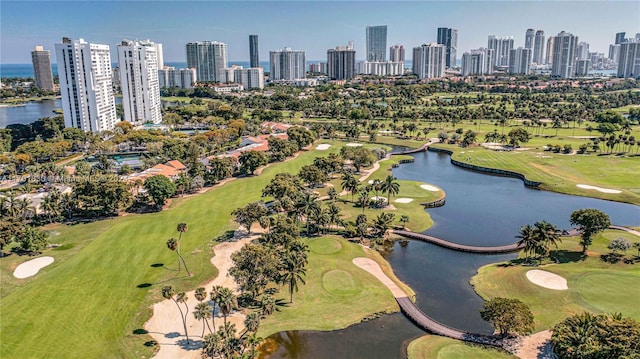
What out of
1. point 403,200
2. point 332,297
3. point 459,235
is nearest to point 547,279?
Answer: point 459,235

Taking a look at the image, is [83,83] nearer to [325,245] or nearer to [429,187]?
[429,187]

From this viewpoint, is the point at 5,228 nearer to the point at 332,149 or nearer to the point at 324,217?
Result: the point at 324,217

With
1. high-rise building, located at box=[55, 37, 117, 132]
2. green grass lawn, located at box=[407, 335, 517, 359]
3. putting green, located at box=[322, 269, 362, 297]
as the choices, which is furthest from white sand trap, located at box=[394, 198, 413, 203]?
high-rise building, located at box=[55, 37, 117, 132]

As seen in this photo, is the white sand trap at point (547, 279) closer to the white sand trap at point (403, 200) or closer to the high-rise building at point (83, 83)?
the white sand trap at point (403, 200)

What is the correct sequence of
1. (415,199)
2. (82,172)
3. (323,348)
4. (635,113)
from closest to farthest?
(323,348) < (415,199) < (82,172) < (635,113)

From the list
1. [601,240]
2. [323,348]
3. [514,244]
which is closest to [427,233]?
[514,244]

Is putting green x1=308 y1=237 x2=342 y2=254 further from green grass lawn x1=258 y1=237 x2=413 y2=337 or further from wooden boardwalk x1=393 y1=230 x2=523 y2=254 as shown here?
wooden boardwalk x1=393 y1=230 x2=523 y2=254
